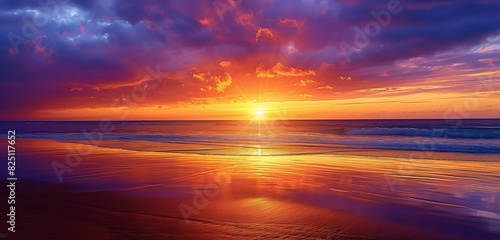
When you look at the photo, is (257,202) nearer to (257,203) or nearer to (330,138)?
(257,203)

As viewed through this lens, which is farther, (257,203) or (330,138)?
(330,138)

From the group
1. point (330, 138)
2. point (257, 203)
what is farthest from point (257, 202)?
point (330, 138)

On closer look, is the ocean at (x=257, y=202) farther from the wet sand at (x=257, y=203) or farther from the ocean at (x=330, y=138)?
the ocean at (x=330, y=138)

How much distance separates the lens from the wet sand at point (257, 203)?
6141 millimetres

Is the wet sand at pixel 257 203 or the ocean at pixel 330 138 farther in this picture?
the ocean at pixel 330 138

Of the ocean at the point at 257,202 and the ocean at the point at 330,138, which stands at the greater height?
the ocean at the point at 330,138

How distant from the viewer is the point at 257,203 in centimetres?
811

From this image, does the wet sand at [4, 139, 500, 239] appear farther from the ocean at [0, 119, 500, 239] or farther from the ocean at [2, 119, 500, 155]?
the ocean at [2, 119, 500, 155]

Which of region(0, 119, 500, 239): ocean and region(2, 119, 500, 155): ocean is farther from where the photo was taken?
region(2, 119, 500, 155): ocean

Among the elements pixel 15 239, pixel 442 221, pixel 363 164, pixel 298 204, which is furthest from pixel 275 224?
pixel 363 164

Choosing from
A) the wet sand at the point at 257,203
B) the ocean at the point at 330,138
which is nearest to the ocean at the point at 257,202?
the wet sand at the point at 257,203

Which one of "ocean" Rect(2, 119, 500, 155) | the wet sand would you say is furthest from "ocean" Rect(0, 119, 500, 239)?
"ocean" Rect(2, 119, 500, 155)

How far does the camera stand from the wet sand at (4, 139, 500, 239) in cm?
614

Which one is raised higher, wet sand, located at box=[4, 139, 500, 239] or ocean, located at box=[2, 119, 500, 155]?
ocean, located at box=[2, 119, 500, 155]
